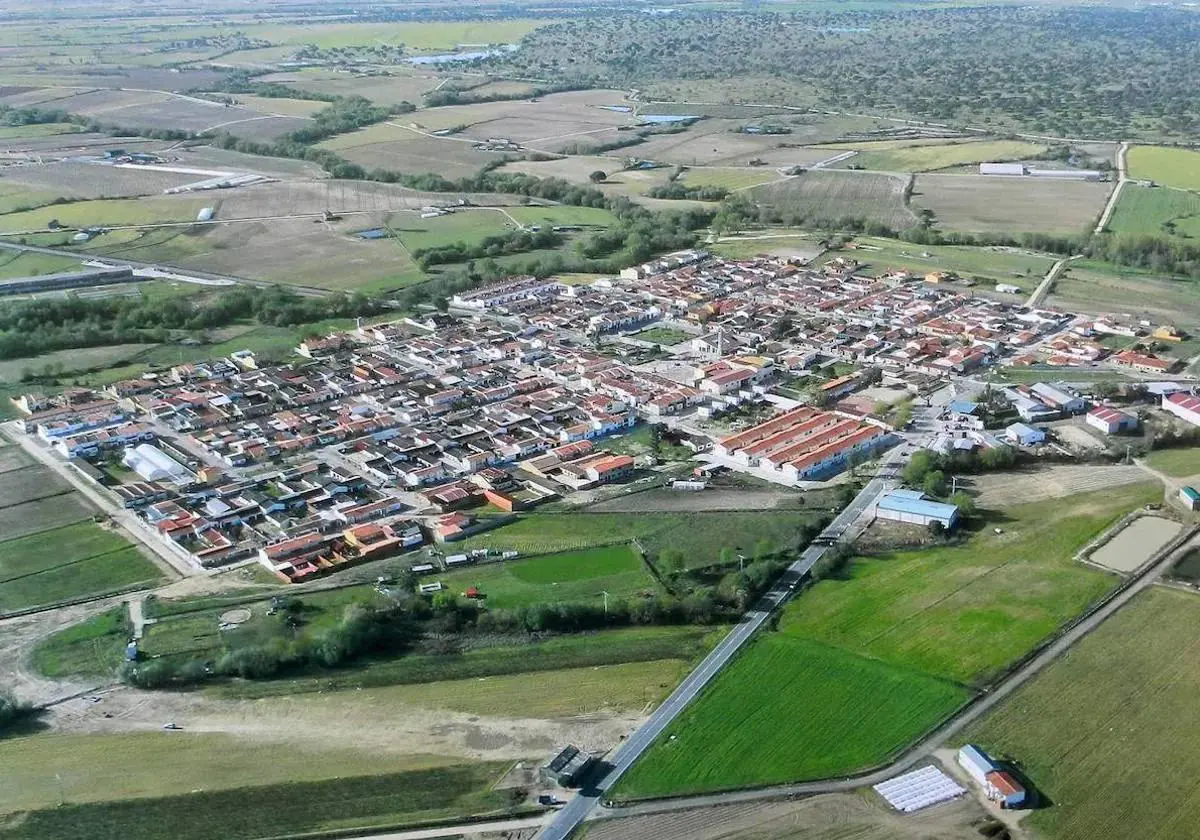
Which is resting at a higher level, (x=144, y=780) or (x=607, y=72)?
(x=607, y=72)

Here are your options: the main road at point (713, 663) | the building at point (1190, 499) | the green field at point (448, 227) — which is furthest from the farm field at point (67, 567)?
the green field at point (448, 227)

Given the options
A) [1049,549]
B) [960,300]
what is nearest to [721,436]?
[1049,549]

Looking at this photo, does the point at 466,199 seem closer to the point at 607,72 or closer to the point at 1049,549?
the point at 1049,549

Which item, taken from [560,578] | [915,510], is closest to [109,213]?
[560,578]

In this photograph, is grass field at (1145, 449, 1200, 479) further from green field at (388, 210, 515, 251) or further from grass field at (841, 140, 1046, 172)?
grass field at (841, 140, 1046, 172)

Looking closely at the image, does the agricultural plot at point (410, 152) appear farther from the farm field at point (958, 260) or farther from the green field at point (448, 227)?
the farm field at point (958, 260)

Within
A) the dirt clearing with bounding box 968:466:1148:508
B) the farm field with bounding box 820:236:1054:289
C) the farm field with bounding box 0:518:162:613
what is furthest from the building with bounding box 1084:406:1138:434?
the farm field with bounding box 0:518:162:613
